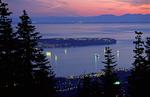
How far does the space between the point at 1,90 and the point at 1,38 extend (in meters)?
3.33

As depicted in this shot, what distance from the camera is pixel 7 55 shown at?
2072 centimetres

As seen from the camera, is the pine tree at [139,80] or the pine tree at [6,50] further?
the pine tree at [139,80]

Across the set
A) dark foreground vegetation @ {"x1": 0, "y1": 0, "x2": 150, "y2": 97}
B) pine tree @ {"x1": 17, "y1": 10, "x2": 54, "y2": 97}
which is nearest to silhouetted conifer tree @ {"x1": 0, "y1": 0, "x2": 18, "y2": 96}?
dark foreground vegetation @ {"x1": 0, "y1": 0, "x2": 150, "y2": 97}

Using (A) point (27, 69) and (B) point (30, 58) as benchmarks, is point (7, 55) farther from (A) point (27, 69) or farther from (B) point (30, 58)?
(B) point (30, 58)

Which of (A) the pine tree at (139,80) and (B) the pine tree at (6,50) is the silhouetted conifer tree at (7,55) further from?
(A) the pine tree at (139,80)

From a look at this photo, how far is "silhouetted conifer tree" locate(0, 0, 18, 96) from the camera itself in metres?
20.2

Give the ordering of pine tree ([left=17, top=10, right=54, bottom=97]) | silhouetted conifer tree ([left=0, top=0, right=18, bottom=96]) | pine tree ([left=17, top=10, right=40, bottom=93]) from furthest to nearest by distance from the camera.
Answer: pine tree ([left=17, top=10, right=54, bottom=97]), pine tree ([left=17, top=10, right=40, bottom=93]), silhouetted conifer tree ([left=0, top=0, right=18, bottom=96])

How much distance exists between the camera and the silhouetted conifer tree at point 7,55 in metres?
20.2

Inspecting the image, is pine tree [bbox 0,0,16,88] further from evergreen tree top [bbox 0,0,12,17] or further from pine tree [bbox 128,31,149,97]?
pine tree [bbox 128,31,149,97]

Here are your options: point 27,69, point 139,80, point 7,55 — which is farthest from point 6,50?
point 139,80

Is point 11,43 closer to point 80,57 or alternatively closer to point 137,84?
point 137,84

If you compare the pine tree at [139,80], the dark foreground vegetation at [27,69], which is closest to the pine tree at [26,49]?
the dark foreground vegetation at [27,69]

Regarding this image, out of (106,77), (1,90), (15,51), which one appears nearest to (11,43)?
(15,51)

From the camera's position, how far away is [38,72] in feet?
86.1
